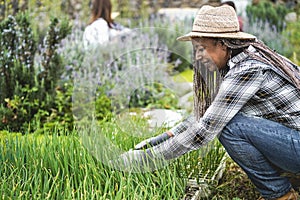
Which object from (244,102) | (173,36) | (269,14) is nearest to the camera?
(244,102)

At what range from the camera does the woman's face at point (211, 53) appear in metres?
2.38

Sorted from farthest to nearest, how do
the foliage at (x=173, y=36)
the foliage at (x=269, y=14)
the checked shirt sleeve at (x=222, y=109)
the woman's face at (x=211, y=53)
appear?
the foliage at (x=269, y=14), the foliage at (x=173, y=36), the woman's face at (x=211, y=53), the checked shirt sleeve at (x=222, y=109)

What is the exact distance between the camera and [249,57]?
2.34 meters

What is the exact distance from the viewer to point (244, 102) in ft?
7.54

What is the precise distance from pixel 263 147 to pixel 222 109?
0.31 metres

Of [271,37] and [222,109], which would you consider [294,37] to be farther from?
[222,109]

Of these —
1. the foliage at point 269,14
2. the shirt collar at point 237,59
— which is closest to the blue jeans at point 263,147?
the shirt collar at point 237,59

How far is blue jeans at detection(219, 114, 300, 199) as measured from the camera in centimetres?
240

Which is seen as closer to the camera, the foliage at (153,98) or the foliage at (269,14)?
the foliage at (153,98)

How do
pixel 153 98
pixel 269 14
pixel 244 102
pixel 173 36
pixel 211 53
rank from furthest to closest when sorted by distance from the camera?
pixel 269 14, pixel 173 36, pixel 153 98, pixel 211 53, pixel 244 102

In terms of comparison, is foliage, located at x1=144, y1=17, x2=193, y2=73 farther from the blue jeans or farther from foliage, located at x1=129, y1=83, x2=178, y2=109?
the blue jeans

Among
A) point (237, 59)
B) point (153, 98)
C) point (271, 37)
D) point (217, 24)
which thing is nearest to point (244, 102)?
point (237, 59)

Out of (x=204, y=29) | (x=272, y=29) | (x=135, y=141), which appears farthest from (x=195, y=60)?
(x=272, y=29)

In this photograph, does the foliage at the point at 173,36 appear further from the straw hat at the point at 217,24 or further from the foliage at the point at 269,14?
the straw hat at the point at 217,24
